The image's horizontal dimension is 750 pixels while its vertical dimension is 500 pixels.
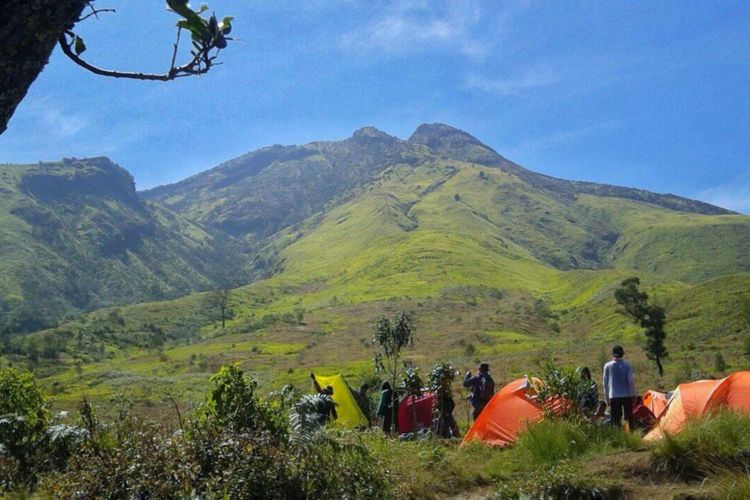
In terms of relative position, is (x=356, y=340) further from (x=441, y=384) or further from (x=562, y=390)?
(x=562, y=390)

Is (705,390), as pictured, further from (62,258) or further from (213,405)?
(62,258)

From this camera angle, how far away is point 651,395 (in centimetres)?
1477

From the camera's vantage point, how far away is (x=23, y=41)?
2922mm

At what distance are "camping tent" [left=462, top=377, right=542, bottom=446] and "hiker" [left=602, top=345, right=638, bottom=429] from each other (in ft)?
4.70

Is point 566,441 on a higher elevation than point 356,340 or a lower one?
higher

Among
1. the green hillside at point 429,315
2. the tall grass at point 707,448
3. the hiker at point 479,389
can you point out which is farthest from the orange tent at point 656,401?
the green hillside at point 429,315

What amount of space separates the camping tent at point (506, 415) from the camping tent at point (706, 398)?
219 centimetres

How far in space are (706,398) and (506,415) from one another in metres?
3.68

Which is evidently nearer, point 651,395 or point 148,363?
point 651,395

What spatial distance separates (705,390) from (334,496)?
857 cm

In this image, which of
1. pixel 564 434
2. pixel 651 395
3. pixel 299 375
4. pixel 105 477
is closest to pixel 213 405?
pixel 105 477

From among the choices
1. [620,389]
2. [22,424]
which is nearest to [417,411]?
[620,389]

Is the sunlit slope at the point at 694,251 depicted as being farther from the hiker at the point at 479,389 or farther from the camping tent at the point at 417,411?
the hiker at the point at 479,389

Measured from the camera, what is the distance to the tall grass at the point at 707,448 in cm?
732
